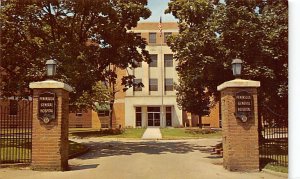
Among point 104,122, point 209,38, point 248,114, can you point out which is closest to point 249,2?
point 209,38

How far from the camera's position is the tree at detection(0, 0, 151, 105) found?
1488 cm

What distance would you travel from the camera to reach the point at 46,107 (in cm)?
1088

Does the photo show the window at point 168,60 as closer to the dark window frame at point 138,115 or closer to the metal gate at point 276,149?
the dark window frame at point 138,115

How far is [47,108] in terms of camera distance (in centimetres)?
1088

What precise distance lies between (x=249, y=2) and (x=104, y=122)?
106ft

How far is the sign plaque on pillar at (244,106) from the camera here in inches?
426

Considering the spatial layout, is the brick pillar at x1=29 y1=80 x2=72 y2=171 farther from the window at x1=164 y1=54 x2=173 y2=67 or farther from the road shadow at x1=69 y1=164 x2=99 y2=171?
the window at x1=164 y1=54 x2=173 y2=67

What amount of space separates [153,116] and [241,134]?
32.4 meters

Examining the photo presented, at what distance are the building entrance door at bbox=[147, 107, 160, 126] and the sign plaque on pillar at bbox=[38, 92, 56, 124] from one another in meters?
32.2

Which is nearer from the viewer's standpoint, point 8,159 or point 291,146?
point 291,146

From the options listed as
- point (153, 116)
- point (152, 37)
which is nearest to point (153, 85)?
point (153, 116)

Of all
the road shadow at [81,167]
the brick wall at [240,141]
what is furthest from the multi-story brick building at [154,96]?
the brick wall at [240,141]

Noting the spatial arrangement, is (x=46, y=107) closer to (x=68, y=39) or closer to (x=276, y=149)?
(x=68, y=39)
